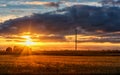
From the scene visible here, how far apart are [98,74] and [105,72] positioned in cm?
136

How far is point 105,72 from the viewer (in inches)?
1681

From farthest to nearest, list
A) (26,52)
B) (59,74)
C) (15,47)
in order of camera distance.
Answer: (15,47), (26,52), (59,74)

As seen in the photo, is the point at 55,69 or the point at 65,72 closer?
the point at 65,72

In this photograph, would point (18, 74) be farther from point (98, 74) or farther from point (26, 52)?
point (26, 52)

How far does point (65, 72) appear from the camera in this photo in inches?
1666

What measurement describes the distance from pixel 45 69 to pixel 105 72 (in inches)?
275

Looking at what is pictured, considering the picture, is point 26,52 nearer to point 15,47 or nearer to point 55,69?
point 15,47

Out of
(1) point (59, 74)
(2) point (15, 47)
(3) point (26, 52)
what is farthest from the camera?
(2) point (15, 47)

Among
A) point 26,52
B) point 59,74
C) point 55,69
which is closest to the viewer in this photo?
point 59,74

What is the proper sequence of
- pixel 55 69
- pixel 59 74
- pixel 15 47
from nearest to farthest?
pixel 59 74
pixel 55 69
pixel 15 47

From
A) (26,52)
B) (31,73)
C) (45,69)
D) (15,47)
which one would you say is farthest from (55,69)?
(15,47)

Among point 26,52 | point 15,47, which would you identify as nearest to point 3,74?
point 26,52

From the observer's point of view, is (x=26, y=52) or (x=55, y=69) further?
(x=26, y=52)

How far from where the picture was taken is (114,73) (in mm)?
41750
